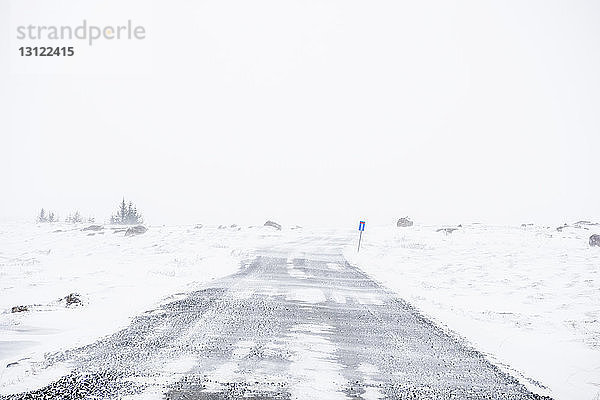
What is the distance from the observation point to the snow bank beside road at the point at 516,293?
6945 millimetres

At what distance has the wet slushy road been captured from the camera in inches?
183

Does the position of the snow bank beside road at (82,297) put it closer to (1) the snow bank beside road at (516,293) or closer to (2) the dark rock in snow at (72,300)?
(2) the dark rock in snow at (72,300)

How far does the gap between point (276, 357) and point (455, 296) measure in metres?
9.79

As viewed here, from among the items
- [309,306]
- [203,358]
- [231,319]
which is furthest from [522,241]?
[203,358]

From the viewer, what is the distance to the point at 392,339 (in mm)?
7379

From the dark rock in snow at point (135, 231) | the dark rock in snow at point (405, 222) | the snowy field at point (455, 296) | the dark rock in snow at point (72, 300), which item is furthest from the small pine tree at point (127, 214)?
the dark rock in snow at point (72, 300)

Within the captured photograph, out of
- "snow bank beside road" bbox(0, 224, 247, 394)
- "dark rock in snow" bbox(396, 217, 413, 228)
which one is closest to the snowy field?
"snow bank beside road" bbox(0, 224, 247, 394)

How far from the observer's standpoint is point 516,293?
46.8 ft

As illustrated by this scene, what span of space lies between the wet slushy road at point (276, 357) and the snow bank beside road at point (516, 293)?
98 cm

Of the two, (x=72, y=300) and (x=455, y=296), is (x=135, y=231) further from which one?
(x=455, y=296)

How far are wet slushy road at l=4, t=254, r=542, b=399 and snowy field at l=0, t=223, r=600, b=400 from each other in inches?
21.1

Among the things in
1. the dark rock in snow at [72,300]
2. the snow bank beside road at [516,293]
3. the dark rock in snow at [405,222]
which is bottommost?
the snow bank beside road at [516,293]

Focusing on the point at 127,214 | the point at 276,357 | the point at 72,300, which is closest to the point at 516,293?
the point at 276,357

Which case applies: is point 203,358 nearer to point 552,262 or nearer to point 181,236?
point 552,262
